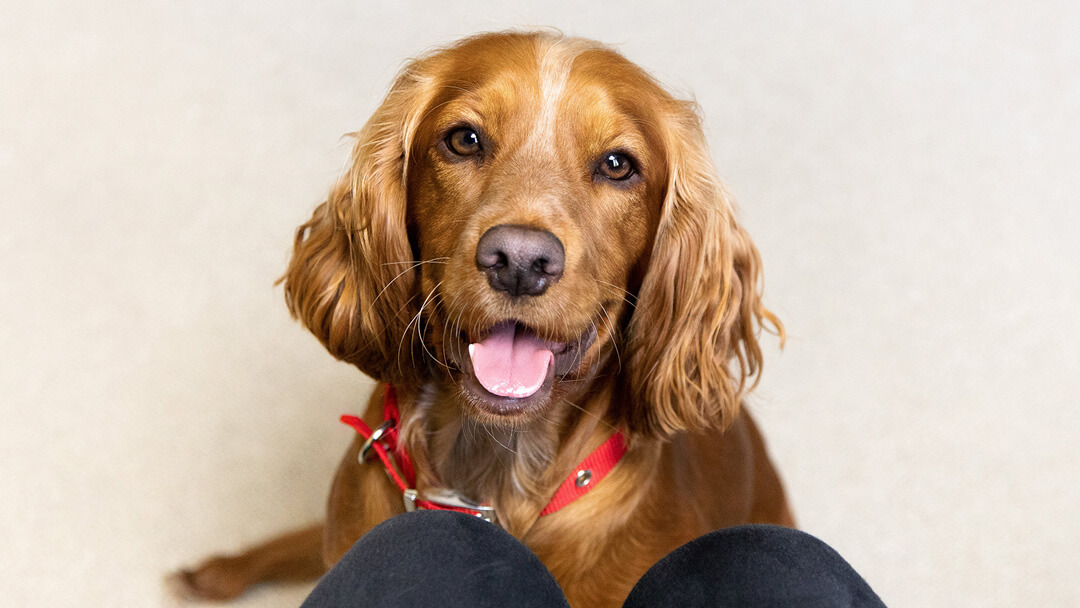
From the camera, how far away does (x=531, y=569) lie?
1668mm

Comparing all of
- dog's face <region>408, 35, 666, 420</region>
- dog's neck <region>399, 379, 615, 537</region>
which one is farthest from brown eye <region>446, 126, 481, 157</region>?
dog's neck <region>399, 379, 615, 537</region>

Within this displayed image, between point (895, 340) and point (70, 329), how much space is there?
2.65 metres

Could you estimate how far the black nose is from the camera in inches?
71.5

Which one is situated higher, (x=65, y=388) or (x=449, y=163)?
(x=449, y=163)

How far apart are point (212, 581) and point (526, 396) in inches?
51.5

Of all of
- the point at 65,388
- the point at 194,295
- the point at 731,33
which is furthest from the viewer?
the point at 731,33

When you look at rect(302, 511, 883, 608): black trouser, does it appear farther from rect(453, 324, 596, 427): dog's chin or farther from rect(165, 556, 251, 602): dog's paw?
rect(165, 556, 251, 602): dog's paw

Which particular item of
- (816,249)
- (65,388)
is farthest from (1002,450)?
(65,388)

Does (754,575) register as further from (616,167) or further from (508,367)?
(616,167)

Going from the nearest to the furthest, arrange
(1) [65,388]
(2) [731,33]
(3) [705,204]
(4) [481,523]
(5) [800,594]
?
(5) [800,594]
(4) [481,523]
(3) [705,204]
(1) [65,388]
(2) [731,33]

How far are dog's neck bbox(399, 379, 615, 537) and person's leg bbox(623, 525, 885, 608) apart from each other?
515 millimetres

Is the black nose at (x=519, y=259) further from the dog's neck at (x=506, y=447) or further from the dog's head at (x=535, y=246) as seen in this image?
the dog's neck at (x=506, y=447)

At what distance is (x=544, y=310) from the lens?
75.0 inches

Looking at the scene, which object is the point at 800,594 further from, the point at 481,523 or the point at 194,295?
the point at 194,295
